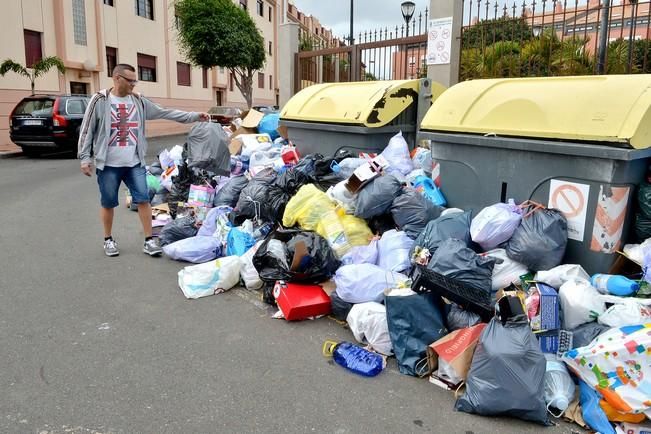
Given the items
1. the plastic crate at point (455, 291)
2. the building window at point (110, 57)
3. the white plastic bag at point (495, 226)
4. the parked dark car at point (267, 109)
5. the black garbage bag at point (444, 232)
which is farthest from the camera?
the building window at point (110, 57)

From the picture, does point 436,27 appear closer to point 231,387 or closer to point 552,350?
point 552,350

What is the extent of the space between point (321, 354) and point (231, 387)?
0.59m

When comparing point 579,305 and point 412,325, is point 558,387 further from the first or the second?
point 412,325

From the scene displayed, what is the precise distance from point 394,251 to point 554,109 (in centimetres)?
146

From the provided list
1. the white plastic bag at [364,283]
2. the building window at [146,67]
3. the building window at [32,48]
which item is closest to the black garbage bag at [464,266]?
the white plastic bag at [364,283]

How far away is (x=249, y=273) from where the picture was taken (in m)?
3.96

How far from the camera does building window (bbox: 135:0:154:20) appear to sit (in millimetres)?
23594

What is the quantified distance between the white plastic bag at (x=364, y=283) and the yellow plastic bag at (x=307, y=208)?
838mm

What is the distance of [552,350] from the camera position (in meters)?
2.76

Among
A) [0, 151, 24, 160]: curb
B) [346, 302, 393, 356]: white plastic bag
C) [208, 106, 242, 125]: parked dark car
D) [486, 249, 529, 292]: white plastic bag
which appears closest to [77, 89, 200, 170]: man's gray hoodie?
[346, 302, 393, 356]: white plastic bag

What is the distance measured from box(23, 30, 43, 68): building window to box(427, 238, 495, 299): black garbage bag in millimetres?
18460

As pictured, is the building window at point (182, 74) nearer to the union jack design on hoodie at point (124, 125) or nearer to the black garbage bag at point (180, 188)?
the black garbage bag at point (180, 188)

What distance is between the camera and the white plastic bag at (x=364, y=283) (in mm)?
3311

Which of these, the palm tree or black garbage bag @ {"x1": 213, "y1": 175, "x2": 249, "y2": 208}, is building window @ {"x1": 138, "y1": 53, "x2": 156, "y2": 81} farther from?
black garbage bag @ {"x1": 213, "y1": 175, "x2": 249, "y2": 208}
